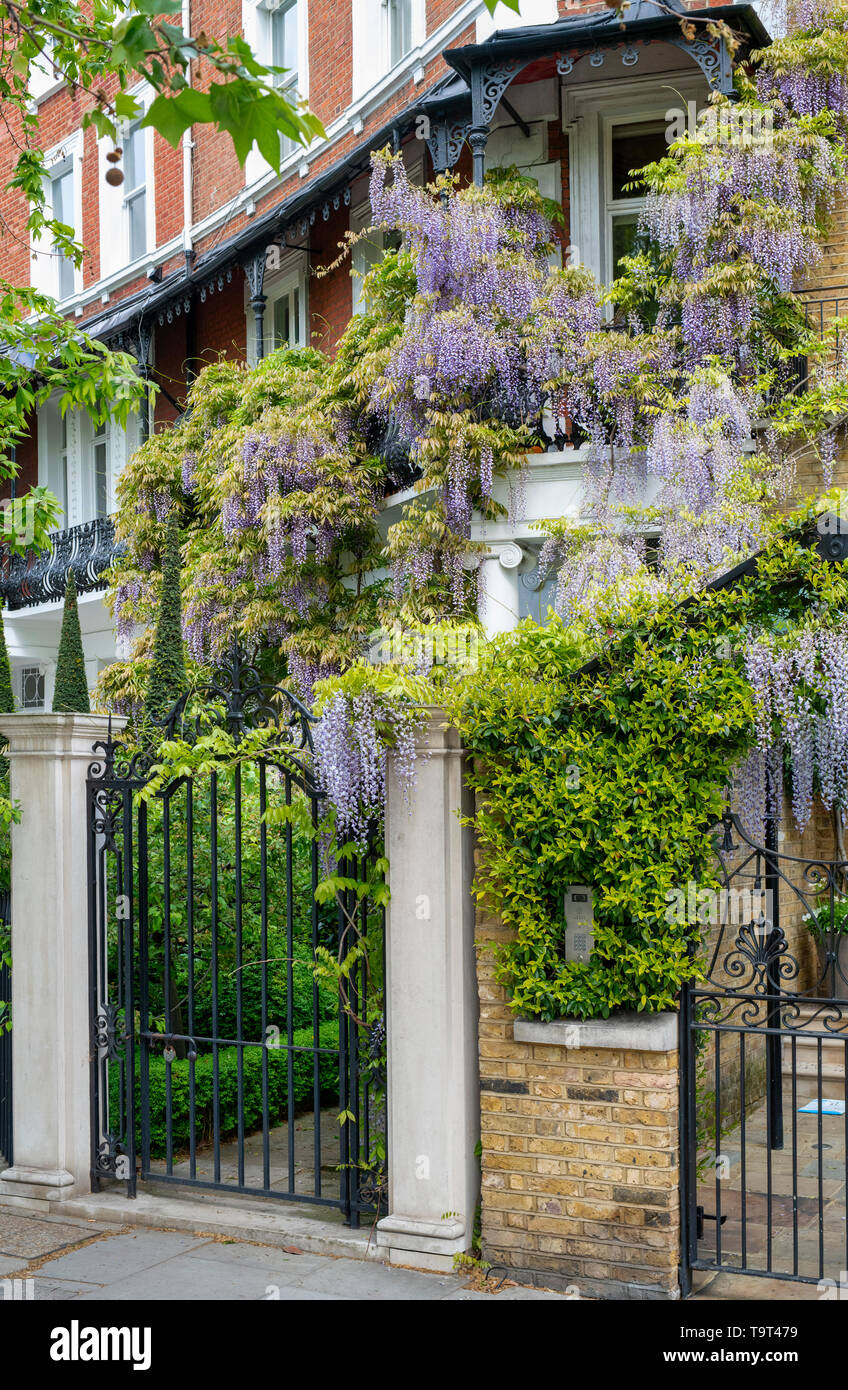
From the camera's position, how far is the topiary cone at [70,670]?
49.3 ft

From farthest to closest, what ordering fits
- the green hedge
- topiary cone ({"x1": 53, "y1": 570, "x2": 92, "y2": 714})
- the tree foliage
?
topiary cone ({"x1": 53, "y1": 570, "x2": 92, "y2": 714}), the green hedge, the tree foliage

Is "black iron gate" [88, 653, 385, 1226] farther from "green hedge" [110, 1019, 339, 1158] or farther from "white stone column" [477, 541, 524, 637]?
"white stone column" [477, 541, 524, 637]

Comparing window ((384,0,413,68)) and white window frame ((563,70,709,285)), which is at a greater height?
window ((384,0,413,68))

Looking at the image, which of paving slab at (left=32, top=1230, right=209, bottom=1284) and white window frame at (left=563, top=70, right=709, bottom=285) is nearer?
paving slab at (left=32, top=1230, right=209, bottom=1284)

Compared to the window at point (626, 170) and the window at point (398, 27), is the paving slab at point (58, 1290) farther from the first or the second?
the window at point (398, 27)

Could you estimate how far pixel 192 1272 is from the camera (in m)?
5.55

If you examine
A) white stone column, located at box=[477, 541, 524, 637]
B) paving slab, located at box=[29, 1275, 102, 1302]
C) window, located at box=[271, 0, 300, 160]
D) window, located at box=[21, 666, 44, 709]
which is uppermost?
window, located at box=[271, 0, 300, 160]

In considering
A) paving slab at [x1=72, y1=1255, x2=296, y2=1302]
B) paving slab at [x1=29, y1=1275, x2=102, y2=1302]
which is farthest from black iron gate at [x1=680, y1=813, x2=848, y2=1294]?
paving slab at [x1=29, y1=1275, x2=102, y2=1302]

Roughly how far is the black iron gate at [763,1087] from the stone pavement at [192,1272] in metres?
0.92

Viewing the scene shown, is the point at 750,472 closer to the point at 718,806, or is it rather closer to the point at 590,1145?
the point at 718,806

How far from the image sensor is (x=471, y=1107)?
5672mm

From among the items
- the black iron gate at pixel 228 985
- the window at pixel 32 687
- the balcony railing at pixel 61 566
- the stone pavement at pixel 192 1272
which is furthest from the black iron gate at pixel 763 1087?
the window at pixel 32 687

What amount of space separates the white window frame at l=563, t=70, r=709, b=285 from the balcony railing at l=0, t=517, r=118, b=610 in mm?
8113

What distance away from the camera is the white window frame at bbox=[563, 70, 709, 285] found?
1227 centimetres
